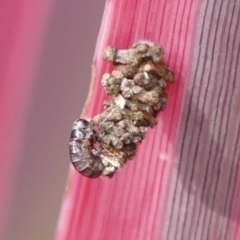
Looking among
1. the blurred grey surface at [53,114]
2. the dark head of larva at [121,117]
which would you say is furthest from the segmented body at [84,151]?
the blurred grey surface at [53,114]

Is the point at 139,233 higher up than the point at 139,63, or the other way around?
the point at 139,63

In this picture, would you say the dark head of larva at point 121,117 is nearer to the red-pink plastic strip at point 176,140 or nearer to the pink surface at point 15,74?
the red-pink plastic strip at point 176,140

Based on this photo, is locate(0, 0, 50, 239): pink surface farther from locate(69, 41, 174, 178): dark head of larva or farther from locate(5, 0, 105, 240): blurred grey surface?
locate(69, 41, 174, 178): dark head of larva

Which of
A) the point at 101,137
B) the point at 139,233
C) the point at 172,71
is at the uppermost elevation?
the point at 172,71

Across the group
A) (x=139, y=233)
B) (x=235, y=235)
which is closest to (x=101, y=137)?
(x=139, y=233)

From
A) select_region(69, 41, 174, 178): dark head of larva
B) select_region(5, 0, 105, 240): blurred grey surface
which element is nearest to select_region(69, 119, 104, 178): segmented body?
select_region(69, 41, 174, 178): dark head of larva

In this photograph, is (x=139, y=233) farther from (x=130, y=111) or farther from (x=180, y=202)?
(x=130, y=111)
